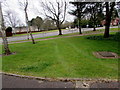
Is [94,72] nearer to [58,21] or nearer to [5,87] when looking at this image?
[5,87]

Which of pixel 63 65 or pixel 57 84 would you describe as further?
pixel 63 65

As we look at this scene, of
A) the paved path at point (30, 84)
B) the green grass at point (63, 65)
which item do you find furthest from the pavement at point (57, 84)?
the green grass at point (63, 65)

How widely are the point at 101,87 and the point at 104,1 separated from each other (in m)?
13.0

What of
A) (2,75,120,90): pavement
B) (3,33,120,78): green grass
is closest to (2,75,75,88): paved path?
(2,75,120,90): pavement

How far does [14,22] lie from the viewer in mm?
47062

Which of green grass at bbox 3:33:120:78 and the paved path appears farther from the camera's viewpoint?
green grass at bbox 3:33:120:78

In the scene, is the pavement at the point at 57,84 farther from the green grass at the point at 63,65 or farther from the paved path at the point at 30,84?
the green grass at the point at 63,65

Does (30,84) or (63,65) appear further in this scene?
(63,65)

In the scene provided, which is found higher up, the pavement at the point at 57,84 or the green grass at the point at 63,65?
the green grass at the point at 63,65

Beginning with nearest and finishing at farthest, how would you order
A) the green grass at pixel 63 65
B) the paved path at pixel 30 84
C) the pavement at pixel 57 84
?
the pavement at pixel 57 84 < the paved path at pixel 30 84 < the green grass at pixel 63 65

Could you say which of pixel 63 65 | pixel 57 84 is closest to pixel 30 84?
pixel 57 84

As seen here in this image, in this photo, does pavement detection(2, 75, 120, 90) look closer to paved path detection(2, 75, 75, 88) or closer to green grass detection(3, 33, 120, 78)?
paved path detection(2, 75, 75, 88)

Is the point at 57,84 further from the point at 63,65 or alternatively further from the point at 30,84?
the point at 63,65

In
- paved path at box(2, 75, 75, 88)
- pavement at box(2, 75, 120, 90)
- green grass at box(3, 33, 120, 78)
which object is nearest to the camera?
pavement at box(2, 75, 120, 90)
